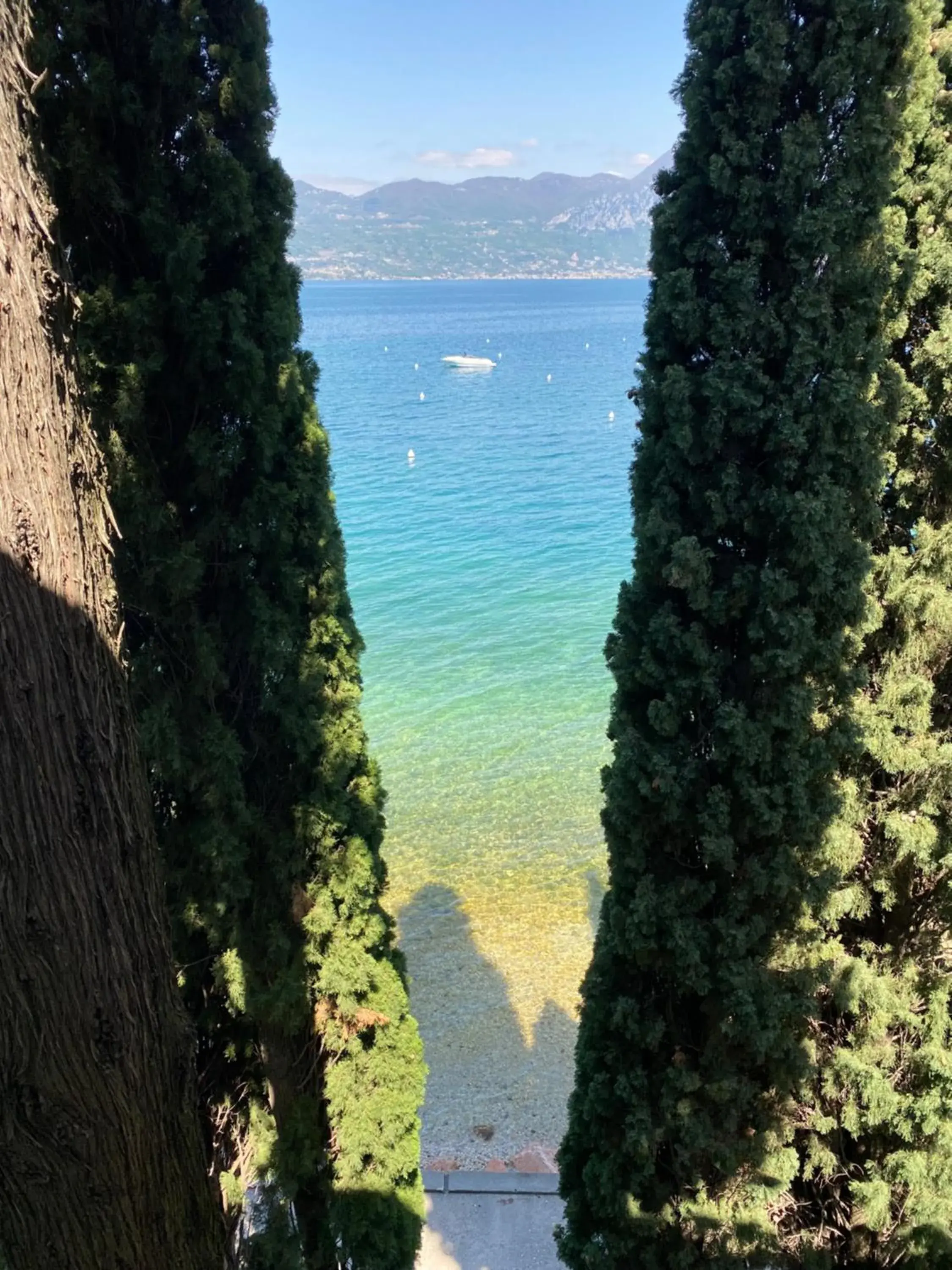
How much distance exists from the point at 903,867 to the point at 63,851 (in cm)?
395

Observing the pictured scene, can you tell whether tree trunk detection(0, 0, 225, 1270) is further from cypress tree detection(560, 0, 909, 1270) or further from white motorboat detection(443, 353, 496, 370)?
white motorboat detection(443, 353, 496, 370)

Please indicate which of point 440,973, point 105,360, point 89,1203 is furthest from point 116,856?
point 440,973

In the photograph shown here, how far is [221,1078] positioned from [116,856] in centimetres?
313

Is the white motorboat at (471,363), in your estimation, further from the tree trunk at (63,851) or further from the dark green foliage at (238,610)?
the tree trunk at (63,851)

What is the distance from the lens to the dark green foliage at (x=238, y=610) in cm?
375

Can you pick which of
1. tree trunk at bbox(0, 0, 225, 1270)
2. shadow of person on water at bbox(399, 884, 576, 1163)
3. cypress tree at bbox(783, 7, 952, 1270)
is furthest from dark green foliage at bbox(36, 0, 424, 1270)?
shadow of person on water at bbox(399, 884, 576, 1163)

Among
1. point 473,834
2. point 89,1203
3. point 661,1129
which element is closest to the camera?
point 89,1203

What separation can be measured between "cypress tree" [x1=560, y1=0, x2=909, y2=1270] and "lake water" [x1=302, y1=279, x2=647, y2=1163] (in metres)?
3.81

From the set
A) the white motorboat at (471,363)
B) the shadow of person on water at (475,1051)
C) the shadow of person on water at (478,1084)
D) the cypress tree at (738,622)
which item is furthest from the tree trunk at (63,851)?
the white motorboat at (471,363)

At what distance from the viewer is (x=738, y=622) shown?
410 cm

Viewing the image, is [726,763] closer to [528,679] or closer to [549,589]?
[528,679]

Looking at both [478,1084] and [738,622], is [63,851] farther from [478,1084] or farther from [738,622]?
[478,1084]

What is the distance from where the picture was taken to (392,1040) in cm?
480

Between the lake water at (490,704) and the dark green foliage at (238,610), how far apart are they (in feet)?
10.9
